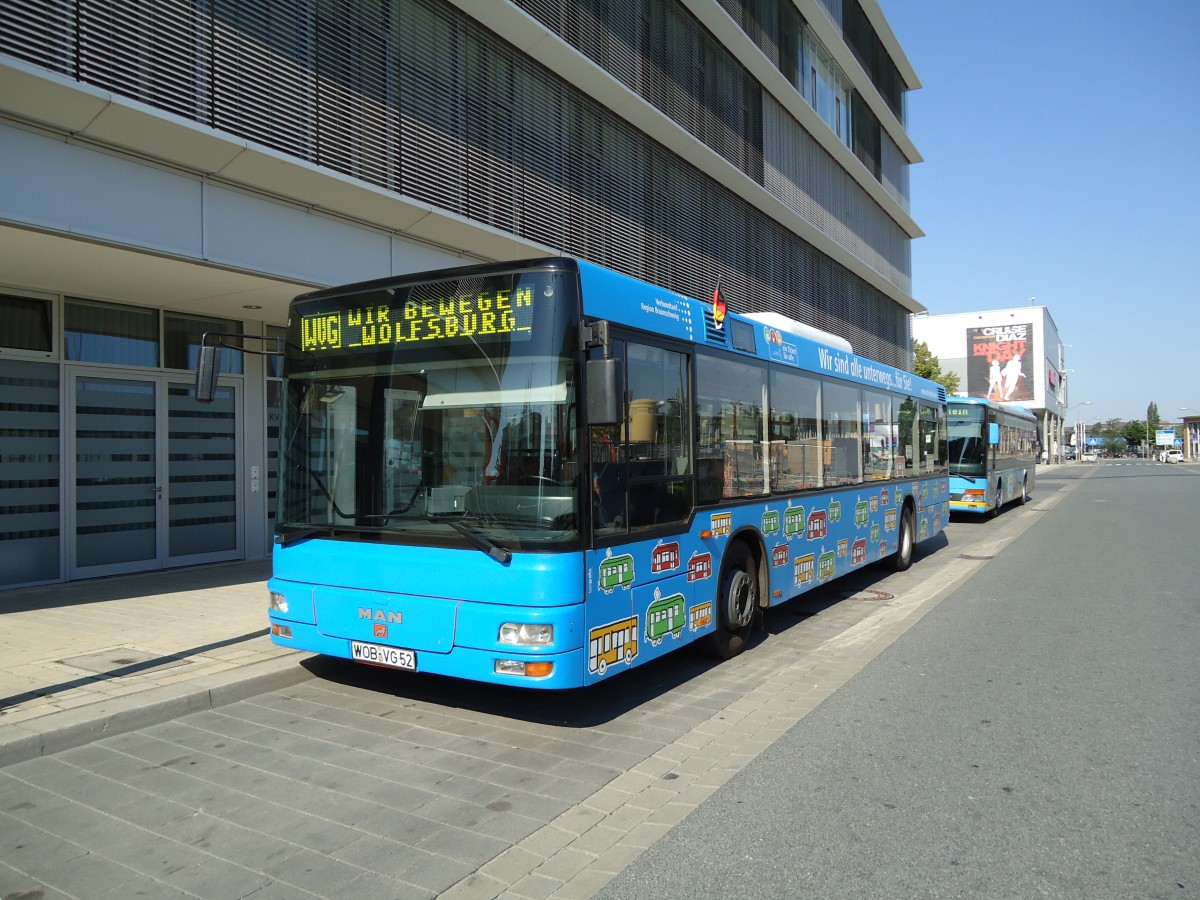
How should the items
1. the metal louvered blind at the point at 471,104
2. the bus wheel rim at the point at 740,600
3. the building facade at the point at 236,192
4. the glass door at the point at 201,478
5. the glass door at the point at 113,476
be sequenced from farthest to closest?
the glass door at the point at 201,478 → the glass door at the point at 113,476 → the metal louvered blind at the point at 471,104 → the building facade at the point at 236,192 → the bus wheel rim at the point at 740,600

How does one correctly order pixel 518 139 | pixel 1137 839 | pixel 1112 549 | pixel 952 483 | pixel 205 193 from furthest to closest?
pixel 952 483 → pixel 1112 549 → pixel 518 139 → pixel 205 193 → pixel 1137 839

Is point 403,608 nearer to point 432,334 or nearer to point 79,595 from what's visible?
point 432,334

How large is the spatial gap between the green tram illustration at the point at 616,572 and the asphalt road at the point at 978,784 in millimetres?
1384

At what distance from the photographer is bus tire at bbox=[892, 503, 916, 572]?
12492 mm

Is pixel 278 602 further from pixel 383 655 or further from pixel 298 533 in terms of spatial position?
pixel 383 655

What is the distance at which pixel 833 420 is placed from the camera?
967 cm

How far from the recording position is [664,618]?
6.10m

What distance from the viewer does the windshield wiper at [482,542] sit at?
509cm

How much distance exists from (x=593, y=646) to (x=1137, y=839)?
115 inches

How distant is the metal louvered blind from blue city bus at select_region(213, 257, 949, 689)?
3923 millimetres

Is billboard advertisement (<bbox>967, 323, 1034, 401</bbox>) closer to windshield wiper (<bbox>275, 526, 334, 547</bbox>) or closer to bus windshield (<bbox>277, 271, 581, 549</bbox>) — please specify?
bus windshield (<bbox>277, 271, 581, 549</bbox>)

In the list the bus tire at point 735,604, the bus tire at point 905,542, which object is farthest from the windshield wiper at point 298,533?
the bus tire at point 905,542

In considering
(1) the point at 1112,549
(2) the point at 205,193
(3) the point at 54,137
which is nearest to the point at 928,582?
(1) the point at 1112,549

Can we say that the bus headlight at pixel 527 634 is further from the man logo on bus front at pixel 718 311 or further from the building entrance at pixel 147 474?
the building entrance at pixel 147 474
